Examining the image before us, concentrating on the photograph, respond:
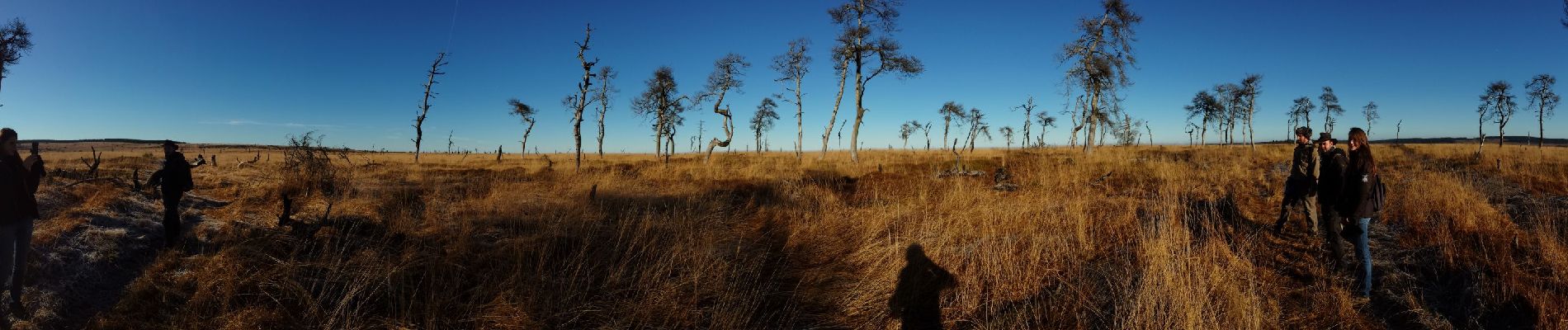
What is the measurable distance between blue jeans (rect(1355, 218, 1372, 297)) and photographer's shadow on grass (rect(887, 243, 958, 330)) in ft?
9.08

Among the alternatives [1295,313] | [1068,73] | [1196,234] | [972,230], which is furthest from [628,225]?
[1068,73]

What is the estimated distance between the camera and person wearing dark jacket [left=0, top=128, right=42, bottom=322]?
358 cm

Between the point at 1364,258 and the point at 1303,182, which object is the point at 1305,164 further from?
the point at 1364,258

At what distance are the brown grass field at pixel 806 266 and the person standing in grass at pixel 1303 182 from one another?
0.75ft

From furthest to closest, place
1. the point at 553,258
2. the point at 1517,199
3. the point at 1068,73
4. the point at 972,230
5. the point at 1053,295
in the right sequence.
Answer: the point at 1068,73
the point at 1517,199
the point at 972,230
the point at 553,258
the point at 1053,295

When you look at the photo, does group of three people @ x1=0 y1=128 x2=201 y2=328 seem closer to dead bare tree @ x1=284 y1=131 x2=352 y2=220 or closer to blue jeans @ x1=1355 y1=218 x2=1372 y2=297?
dead bare tree @ x1=284 y1=131 x2=352 y2=220

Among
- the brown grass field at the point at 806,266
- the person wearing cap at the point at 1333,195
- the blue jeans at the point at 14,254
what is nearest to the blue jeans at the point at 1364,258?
the brown grass field at the point at 806,266

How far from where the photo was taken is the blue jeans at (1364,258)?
358cm

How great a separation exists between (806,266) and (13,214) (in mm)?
5898

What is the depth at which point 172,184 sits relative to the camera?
5.25 meters

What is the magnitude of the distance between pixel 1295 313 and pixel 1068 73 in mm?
18313

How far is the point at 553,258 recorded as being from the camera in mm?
4758

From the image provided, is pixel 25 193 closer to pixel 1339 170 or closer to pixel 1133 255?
pixel 1133 255

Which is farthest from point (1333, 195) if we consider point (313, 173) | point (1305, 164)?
point (313, 173)
